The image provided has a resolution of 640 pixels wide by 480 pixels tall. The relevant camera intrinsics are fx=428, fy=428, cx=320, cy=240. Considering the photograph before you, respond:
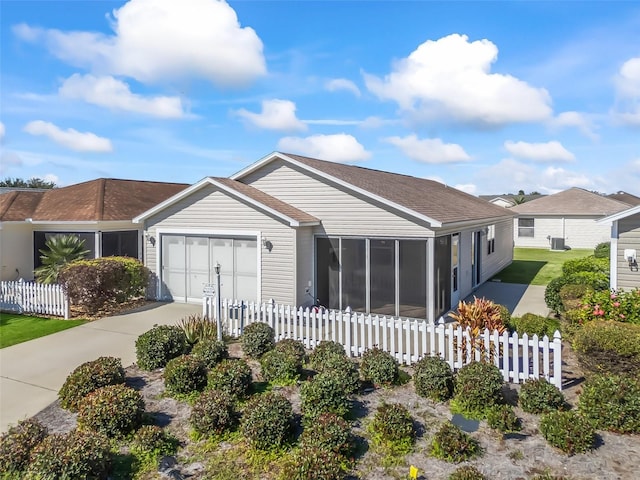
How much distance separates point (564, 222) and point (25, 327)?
3668 centimetres

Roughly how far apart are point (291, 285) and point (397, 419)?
740cm

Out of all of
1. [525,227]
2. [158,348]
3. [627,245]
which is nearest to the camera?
[158,348]

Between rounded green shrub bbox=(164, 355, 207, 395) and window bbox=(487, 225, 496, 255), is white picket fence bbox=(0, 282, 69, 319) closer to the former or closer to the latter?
rounded green shrub bbox=(164, 355, 207, 395)

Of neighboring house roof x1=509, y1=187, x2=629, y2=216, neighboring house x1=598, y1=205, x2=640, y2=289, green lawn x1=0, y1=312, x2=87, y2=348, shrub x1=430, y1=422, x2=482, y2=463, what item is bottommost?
shrub x1=430, y1=422, x2=482, y2=463

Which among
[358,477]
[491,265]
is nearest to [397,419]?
[358,477]

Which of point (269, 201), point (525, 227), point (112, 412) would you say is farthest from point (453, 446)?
point (525, 227)

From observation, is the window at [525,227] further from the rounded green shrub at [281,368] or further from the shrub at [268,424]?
the shrub at [268,424]

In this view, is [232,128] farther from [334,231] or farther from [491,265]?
[491,265]

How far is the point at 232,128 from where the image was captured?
2064cm

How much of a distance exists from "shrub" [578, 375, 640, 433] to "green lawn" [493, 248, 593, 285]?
14170 mm

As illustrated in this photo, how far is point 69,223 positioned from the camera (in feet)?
60.2

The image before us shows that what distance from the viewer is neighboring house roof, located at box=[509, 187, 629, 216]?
34219 mm

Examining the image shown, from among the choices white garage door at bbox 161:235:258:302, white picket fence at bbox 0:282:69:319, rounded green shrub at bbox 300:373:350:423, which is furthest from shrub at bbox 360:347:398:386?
white picket fence at bbox 0:282:69:319

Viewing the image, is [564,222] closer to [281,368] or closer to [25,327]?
[281,368]
